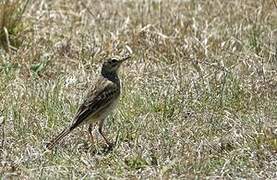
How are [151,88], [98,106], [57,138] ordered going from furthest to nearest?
[151,88], [98,106], [57,138]

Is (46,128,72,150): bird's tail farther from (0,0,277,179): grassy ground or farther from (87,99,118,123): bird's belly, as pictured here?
(87,99,118,123): bird's belly

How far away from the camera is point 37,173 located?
675 centimetres

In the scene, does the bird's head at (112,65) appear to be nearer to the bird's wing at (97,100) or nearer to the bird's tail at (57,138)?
the bird's wing at (97,100)

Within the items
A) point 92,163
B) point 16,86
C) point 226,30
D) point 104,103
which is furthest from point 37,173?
point 226,30

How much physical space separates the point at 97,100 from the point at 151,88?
4.57ft

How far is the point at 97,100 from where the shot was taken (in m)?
7.42

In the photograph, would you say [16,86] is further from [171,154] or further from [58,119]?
[171,154]

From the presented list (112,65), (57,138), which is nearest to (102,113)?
(57,138)

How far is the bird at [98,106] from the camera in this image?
7281 millimetres

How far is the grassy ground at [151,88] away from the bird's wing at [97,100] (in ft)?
0.87

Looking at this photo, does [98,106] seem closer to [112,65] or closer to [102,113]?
[102,113]

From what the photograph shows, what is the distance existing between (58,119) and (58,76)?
1349 mm

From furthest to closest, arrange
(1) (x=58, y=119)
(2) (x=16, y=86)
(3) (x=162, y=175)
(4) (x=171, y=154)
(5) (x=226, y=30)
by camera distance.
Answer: (5) (x=226, y=30), (2) (x=16, y=86), (1) (x=58, y=119), (4) (x=171, y=154), (3) (x=162, y=175)

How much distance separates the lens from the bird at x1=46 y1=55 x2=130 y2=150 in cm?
728
